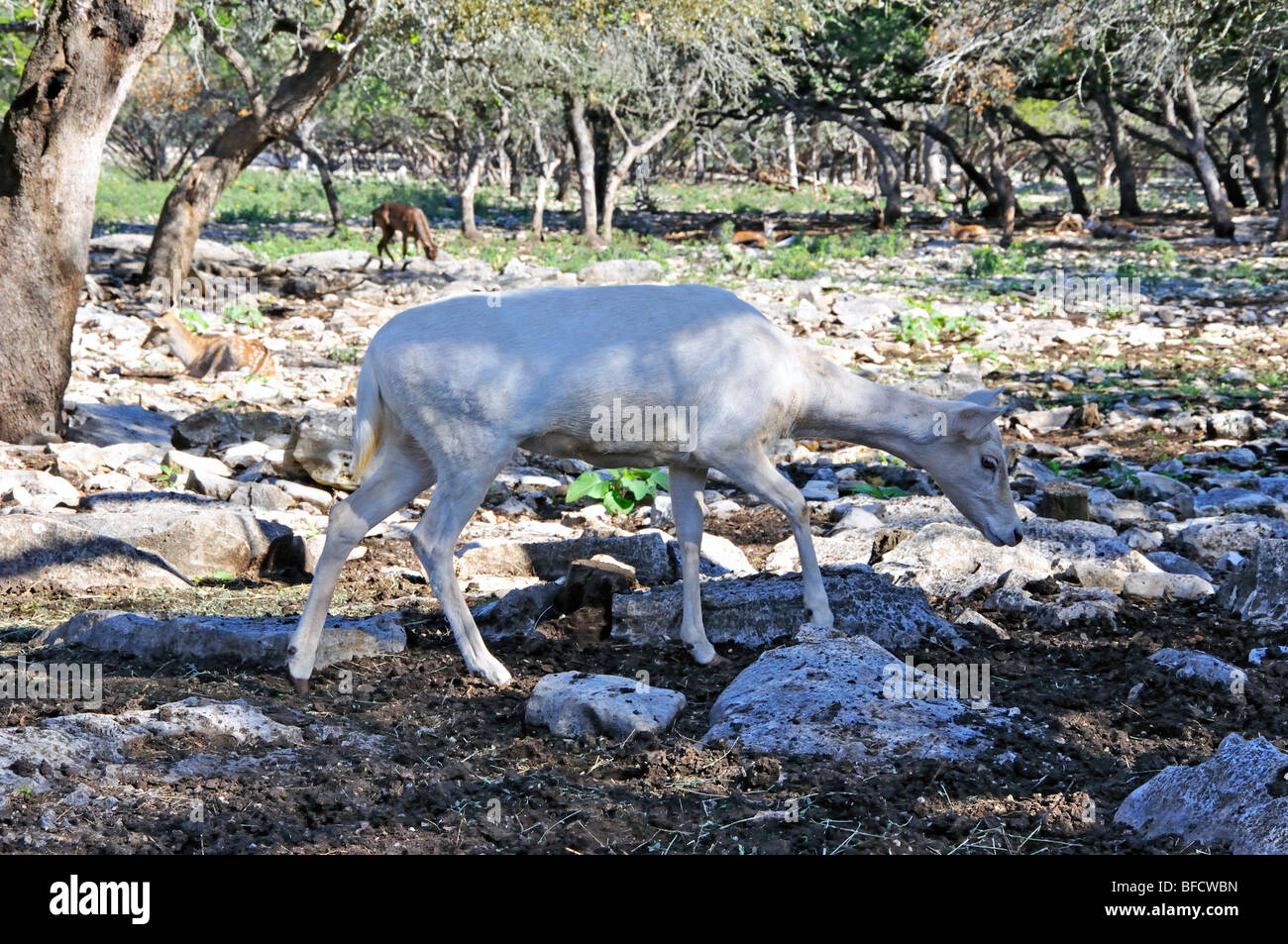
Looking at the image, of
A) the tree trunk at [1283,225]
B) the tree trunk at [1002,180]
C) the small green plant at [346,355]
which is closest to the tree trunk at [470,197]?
the tree trunk at [1002,180]

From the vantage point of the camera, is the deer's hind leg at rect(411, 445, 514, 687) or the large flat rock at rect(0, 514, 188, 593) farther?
the large flat rock at rect(0, 514, 188, 593)

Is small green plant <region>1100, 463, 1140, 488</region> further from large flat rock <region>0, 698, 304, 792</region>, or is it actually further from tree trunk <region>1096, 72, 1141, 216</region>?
tree trunk <region>1096, 72, 1141, 216</region>

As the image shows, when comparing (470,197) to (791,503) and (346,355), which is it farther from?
(791,503)

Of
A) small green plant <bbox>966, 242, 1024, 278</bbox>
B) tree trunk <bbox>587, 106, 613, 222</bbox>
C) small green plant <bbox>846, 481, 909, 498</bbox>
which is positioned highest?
tree trunk <bbox>587, 106, 613, 222</bbox>

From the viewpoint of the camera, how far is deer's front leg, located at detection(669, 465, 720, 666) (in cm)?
543

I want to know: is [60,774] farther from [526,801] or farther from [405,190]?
[405,190]

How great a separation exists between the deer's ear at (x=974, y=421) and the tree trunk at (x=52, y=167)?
6559 mm

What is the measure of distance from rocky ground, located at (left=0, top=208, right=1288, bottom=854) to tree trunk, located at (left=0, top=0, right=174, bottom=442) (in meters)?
0.59

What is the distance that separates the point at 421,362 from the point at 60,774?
213cm

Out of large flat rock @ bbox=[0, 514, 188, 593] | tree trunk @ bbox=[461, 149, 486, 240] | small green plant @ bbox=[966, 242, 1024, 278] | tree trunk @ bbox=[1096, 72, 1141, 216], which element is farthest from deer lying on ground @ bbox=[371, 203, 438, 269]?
tree trunk @ bbox=[1096, 72, 1141, 216]

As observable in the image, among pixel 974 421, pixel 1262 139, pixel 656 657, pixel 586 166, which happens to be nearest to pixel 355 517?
pixel 656 657

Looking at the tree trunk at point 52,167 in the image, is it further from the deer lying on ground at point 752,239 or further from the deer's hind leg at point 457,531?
the deer lying on ground at point 752,239

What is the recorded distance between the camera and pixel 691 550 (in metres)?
5.54

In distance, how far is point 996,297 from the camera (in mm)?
18172
